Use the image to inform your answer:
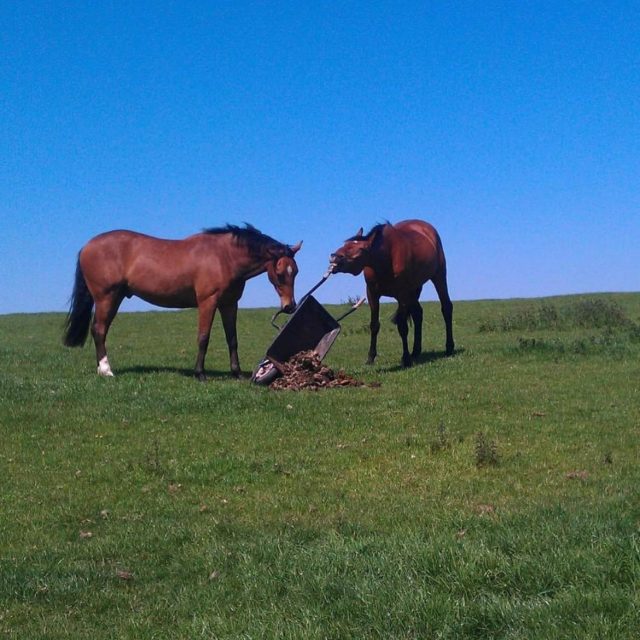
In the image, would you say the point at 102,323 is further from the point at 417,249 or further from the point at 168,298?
the point at 417,249

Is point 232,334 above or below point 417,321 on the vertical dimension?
below

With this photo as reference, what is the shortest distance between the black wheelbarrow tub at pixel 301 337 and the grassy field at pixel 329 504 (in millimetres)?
463

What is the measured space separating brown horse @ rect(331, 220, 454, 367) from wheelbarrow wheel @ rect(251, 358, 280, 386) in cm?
209

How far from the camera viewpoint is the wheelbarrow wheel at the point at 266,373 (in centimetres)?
1355

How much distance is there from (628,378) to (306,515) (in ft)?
25.2

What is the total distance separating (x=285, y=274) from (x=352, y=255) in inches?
53.6

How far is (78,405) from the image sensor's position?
39.3 ft

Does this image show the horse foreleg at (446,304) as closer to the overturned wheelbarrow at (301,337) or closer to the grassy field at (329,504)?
the grassy field at (329,504)

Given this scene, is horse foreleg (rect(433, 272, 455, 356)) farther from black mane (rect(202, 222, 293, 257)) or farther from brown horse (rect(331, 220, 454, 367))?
black mane (rect(202, 222, 293, 257))

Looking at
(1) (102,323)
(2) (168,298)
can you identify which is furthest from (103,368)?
(2) (168,298)

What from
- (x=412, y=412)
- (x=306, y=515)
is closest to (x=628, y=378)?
(x=412, y=412)

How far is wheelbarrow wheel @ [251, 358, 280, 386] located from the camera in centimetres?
1355

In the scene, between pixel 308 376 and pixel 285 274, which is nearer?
pixel 308 376

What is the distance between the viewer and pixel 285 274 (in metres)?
14.0
